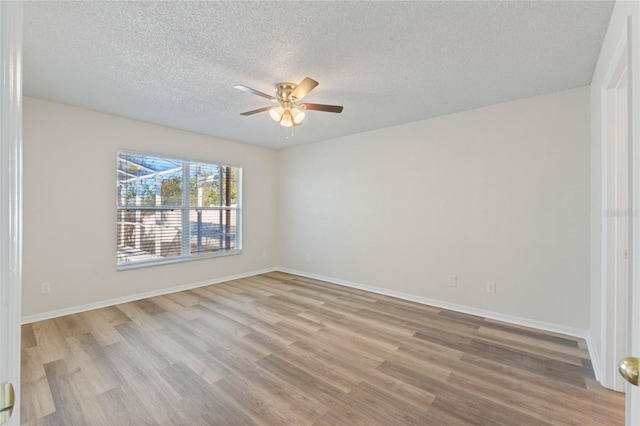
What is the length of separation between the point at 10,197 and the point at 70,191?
12.6 feet

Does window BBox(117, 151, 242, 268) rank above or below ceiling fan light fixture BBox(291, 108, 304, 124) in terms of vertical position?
below

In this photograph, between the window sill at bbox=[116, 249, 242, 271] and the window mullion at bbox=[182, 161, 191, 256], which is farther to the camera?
the window mullion at bbox=[182, 161, 191, 256]

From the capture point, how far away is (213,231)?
4.96 meters

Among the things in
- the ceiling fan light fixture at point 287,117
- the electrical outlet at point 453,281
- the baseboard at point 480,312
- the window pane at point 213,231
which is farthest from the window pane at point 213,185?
the electrical outlet at point 453,281

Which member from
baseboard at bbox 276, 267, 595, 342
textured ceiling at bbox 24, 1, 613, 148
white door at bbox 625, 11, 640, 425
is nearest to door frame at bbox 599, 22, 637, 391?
textured ceiling at bbox 24, 1, 613, 148

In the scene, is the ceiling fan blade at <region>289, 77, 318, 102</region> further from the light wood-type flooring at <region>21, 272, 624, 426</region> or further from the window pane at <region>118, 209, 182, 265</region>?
the window pane at <region>118, 209, 182, 265</region>

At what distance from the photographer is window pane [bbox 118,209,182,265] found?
153 inches

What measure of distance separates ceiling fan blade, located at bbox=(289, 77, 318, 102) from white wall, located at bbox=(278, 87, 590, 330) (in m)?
2.06

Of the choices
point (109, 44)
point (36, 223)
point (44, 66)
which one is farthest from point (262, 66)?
point (36, 223)

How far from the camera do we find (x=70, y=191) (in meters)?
3.40

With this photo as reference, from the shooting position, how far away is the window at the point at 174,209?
393cm

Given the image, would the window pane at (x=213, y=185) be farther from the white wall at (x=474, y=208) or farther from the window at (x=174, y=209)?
the white wall at (x=474, y=208)

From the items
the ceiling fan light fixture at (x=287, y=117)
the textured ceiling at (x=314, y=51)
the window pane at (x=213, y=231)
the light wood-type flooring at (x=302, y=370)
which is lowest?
the light wood-type flooring at (x=302, y=370)

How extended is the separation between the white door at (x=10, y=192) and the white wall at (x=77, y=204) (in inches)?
146
